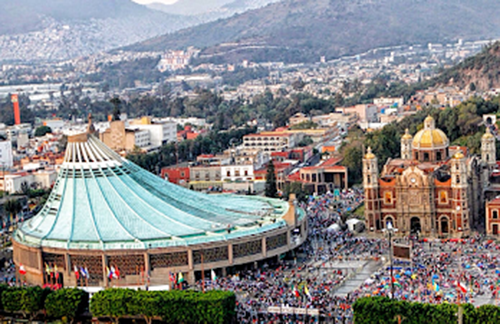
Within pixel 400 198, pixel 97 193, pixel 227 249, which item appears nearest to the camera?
pixel 227 249

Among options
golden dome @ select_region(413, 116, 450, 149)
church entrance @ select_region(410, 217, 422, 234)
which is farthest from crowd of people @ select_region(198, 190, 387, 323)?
golden dome @ select_region(413, 116, 450, 149)

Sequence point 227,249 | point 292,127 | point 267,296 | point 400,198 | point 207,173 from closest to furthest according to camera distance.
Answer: point 267,296 < point 227,249 < point 400,198 < point 207,173 < point 292,127

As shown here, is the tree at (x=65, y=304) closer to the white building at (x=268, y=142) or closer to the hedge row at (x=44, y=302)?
the hedge row at (x=44, y=302)

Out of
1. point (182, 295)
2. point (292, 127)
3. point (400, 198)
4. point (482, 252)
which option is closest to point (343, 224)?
point (400, 198)

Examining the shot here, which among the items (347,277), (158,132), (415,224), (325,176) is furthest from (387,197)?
(158,132)

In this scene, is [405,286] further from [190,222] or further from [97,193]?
[97,193]

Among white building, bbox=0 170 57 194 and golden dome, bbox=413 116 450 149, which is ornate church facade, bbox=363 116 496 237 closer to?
golden dome, bbox=413 116 450 149
